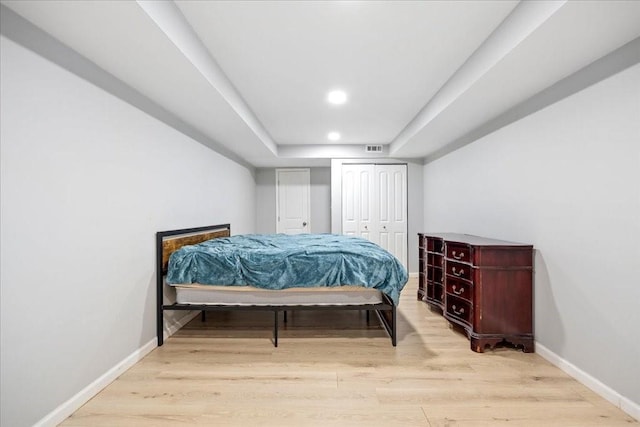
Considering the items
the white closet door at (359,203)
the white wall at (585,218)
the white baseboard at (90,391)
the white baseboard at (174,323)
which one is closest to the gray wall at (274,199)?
the white closet door at (359,203)

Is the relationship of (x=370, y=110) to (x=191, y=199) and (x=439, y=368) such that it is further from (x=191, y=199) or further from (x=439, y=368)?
(x=439, y=368)

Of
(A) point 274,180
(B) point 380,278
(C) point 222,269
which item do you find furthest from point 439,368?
(A) point 274,180

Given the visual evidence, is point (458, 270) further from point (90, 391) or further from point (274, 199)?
point (274, 199)

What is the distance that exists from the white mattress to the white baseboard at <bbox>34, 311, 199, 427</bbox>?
1.68ft

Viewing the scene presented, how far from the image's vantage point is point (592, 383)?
1.86m

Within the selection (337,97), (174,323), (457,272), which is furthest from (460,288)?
(174,323)

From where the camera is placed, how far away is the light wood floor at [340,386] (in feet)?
5.26

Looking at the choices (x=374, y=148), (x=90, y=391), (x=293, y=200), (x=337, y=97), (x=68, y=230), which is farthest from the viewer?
(x=293, y=200)

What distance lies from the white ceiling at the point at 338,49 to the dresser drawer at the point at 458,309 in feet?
6.04

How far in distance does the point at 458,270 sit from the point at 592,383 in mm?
1126

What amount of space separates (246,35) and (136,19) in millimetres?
724

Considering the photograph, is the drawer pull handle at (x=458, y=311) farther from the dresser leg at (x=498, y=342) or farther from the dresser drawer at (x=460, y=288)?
the dresser leg at (x=498, y=342)

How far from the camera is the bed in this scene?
2.46 m

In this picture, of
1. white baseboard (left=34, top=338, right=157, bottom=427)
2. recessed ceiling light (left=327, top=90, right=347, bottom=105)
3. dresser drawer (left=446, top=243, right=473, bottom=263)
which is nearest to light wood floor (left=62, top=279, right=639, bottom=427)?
white baseboard (left=34, top=338, right=157, bottom=427)
